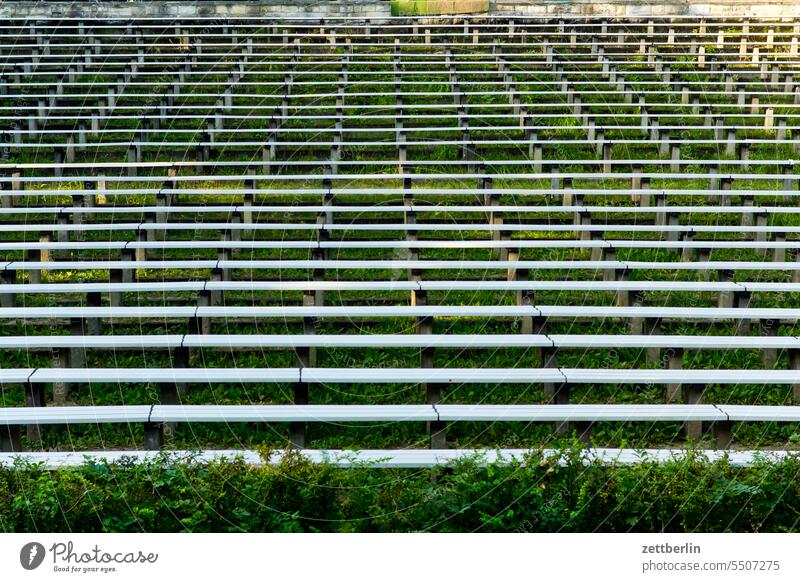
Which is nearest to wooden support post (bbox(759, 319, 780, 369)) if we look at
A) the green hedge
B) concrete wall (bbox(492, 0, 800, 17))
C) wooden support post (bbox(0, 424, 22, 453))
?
the green hedge

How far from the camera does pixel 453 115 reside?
16109 mm

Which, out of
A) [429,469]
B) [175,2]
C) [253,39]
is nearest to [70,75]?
[253,39]

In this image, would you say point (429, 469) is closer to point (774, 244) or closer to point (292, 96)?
point (774, 244)

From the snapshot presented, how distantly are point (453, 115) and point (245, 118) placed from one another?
3487 mm

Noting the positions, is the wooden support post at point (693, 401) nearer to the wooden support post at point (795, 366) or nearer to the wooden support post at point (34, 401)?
the wooden support post at point (795, 366)

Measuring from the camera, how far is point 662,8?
924 inches

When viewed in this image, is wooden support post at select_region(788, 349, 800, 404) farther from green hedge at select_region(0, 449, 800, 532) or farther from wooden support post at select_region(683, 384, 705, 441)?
green hedge at select_region(0, 449, 800, 532)

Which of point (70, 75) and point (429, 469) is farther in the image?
point (70, 75)

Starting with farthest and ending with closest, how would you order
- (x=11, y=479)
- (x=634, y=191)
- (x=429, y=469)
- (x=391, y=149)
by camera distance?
(x=391, y=149) < (x=634, y=191) < (x=429, y=469) < (x=11, y=479)

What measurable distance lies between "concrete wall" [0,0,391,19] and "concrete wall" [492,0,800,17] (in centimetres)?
402

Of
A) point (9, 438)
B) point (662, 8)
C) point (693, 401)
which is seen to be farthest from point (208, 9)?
point (693, 401)

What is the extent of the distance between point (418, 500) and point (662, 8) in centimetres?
2042
